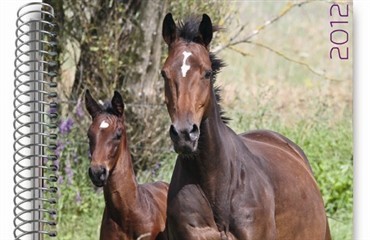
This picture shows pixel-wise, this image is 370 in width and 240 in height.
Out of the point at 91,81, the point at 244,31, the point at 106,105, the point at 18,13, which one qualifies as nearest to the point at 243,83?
the point at 244,31

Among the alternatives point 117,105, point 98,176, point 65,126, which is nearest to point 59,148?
point 65,126

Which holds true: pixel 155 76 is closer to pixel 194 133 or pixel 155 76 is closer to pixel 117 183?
pixel 117 183

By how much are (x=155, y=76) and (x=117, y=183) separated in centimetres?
211

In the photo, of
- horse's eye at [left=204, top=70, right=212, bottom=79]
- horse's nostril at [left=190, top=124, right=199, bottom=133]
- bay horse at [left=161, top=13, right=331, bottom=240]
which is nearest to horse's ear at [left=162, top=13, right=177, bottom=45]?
bay horse at [left=161, top=13, right=331, bottom=240]

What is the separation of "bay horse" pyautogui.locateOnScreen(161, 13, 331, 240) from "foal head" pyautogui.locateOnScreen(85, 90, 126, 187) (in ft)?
2.37

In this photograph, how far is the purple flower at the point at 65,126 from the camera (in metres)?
7.44

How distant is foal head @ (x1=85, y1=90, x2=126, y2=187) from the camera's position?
17.3 feet

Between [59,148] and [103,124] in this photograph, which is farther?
[59,148]

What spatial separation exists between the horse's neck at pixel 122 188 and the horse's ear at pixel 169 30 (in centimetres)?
105

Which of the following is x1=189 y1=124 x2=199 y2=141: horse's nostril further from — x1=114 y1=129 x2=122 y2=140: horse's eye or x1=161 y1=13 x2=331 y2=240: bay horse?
x1=114 y1=129 x2=122 y2=140: horse's eye

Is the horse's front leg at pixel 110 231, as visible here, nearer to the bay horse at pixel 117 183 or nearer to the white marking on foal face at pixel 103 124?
the bay horse at pixel 117 183

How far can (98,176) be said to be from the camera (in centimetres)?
523

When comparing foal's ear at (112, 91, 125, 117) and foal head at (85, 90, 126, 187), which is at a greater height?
foal's ear at (112, 91, 125, 117)

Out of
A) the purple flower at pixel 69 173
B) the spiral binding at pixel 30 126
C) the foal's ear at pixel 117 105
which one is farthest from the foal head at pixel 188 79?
the purple flower at pixel 69 173
